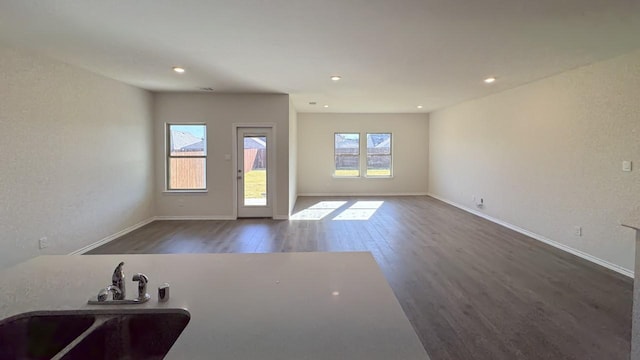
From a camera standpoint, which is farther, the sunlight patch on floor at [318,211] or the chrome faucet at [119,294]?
the sunlight patch on floor at [318,211]

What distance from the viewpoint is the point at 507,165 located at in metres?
6.11

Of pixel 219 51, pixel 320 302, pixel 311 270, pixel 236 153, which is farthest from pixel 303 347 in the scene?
pixel 236 153

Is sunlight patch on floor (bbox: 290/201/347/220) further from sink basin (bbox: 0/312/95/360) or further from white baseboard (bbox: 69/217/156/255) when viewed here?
sink basin (bbox: 0/312/95/360)

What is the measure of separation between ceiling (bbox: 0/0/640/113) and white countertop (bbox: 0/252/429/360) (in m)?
2.03

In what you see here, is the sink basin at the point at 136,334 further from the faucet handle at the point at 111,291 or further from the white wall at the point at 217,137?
the white wall at the point at 217,137

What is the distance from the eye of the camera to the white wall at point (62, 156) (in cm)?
363

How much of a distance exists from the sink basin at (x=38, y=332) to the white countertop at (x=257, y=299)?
31 millimetres

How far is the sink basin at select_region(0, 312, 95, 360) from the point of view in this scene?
107 centimetres

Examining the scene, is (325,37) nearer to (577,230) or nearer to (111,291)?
(111,291)

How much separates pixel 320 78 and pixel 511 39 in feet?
8.68

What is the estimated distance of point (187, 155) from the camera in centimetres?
688

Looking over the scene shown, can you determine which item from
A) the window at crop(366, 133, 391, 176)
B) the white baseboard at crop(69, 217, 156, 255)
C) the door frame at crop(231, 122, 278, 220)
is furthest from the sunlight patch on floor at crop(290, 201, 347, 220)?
the white baseboard at crop(69, 217, 156, 255)

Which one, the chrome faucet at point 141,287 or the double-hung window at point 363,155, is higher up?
the double-hung window at point 363,155

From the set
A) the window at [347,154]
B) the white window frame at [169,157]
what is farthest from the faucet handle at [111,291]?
the window at [347,154]
